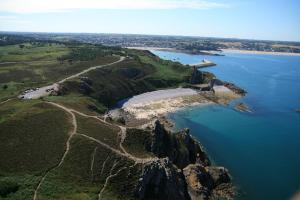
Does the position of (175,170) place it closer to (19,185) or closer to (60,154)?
(60,154)

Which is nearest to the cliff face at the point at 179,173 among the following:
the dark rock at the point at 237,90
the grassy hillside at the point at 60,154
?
the grassy hillside at the point at 60,154

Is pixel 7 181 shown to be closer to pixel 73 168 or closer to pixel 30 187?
pixel 30 187

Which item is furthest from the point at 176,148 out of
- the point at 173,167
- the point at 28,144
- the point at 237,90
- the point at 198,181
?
the point at 237,90

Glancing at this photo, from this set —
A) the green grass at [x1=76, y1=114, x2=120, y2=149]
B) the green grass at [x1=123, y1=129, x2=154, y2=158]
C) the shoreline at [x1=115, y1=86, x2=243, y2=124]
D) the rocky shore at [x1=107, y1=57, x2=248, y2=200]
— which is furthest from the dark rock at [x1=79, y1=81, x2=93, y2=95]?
the green grass at [x1=123, y1=129, x2=154, y2=158]

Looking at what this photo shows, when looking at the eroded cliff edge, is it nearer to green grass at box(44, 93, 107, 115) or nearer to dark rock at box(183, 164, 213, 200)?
dark rock at box(183, 164, 213, 200)

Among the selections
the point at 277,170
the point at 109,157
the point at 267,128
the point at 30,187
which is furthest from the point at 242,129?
the point at 30,187

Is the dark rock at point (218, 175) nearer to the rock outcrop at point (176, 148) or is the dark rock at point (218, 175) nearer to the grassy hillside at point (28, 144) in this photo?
the rock outcrop at point (176, 148)
